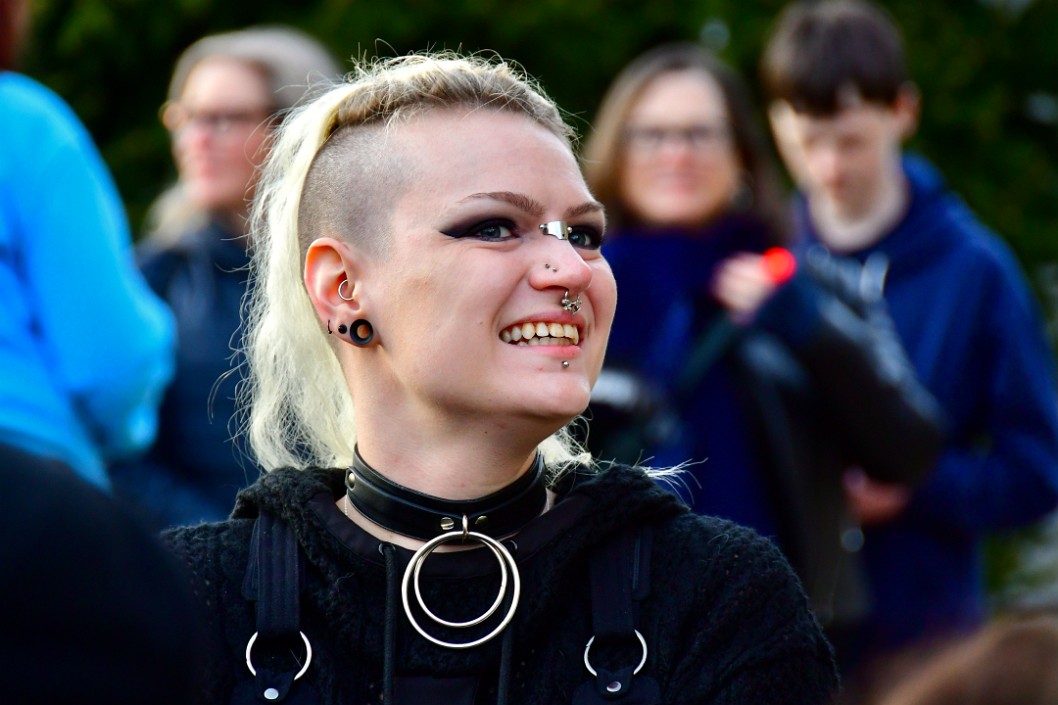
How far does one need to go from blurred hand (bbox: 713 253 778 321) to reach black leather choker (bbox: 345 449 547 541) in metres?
1.73

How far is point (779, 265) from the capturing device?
166 inches

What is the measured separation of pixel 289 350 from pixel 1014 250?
6.21 metres

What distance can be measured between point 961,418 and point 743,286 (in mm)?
1046

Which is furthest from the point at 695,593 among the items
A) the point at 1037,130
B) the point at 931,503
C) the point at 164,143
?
the point at 1037,130

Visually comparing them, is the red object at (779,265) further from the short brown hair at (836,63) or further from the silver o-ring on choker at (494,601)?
the silver o-ring on choker at (494,601)

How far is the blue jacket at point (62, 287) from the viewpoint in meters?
3.56

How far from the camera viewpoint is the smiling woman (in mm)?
2352

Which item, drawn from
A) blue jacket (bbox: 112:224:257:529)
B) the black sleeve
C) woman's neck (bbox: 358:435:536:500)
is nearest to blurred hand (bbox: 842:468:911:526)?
the black sleeve

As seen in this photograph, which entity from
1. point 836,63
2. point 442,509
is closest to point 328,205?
point 442,509

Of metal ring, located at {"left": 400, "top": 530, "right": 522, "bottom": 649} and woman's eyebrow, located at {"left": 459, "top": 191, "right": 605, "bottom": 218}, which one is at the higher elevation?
woman's eyebrow, located at {"left": 459, "top": 191, "right": 605, "bottom": 218}

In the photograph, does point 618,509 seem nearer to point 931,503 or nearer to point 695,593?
point 695,593

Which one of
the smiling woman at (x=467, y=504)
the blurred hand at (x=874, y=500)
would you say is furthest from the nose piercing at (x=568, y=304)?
the blurred hand at (x=874, y=500)

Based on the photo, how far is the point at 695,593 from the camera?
240cm

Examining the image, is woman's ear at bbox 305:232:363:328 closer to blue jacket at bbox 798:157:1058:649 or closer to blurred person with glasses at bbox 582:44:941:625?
blurred person with glasses at bbox 582:44:941:625
